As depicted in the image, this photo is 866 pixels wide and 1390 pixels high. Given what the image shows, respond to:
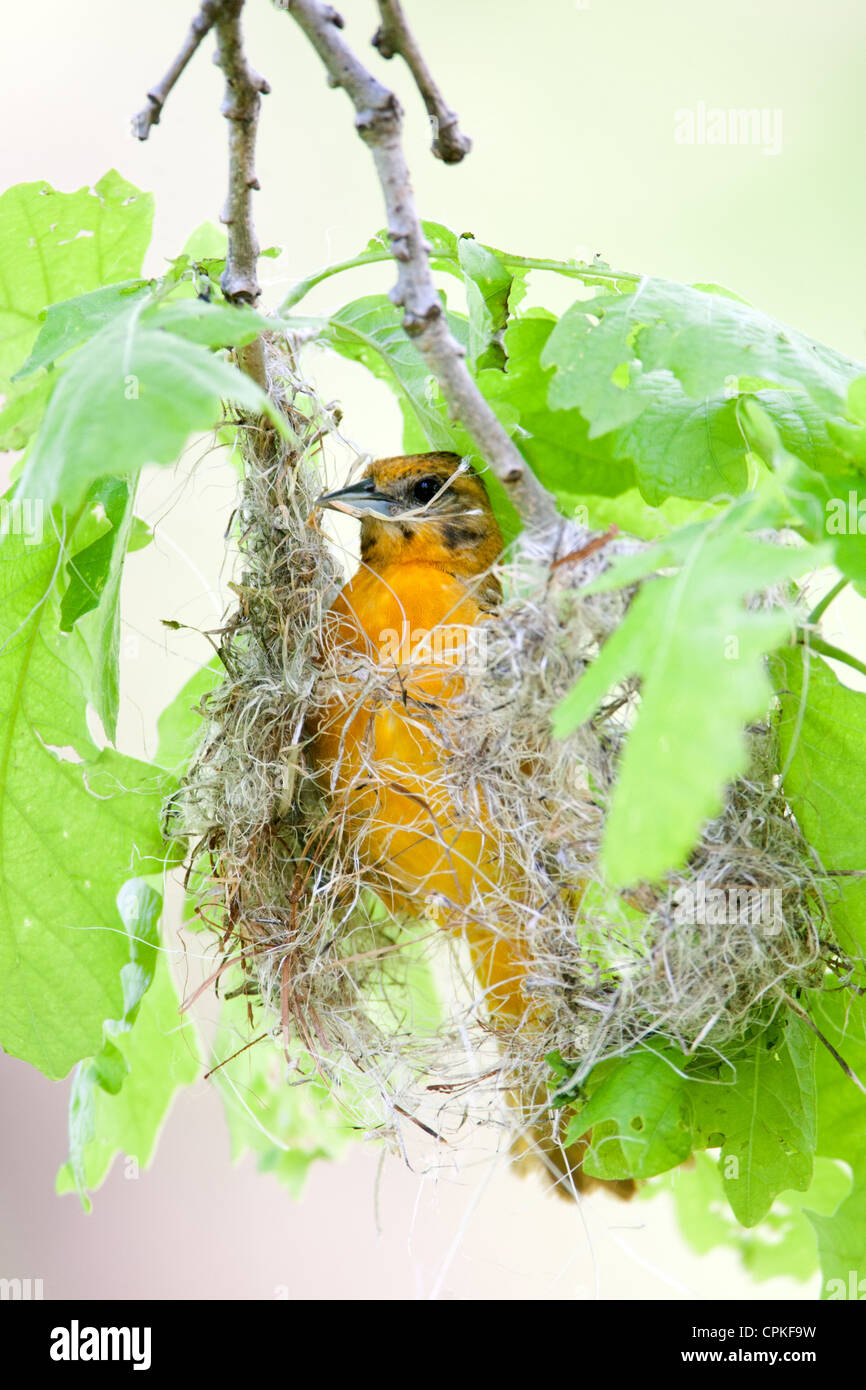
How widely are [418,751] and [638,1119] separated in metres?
0.47

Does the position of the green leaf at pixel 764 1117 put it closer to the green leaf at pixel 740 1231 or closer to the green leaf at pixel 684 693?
the green leaf at pixel 740 1231

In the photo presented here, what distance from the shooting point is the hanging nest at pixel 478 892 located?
1181 mm

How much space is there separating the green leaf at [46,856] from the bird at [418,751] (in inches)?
11.6

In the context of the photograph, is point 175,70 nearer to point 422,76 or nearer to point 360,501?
point 422,76

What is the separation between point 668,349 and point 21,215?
2.49ft

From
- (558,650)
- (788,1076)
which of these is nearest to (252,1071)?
(788,1076)

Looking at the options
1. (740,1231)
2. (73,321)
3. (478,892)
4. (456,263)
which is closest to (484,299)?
(456,263)

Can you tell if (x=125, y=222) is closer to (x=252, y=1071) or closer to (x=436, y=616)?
(x=436, y=616)

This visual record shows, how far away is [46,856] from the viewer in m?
1.33

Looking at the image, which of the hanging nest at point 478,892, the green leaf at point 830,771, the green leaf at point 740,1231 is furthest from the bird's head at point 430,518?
the green leaf at point 740,1231

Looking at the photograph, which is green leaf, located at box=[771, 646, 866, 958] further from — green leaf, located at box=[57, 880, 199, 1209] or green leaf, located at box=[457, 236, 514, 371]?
green leaf, located at box=[57, 880, 199, 1209]

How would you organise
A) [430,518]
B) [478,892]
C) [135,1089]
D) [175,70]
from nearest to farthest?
[175,70] → [478,892] → [135,1089] → [430,518]

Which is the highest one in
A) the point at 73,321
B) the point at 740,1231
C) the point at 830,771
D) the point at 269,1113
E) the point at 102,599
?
the point at 73,321

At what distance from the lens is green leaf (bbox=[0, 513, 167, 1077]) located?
1311 mm
